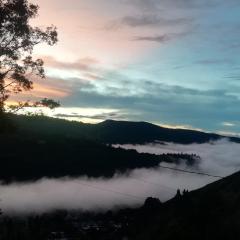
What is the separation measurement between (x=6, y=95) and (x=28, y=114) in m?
1.96

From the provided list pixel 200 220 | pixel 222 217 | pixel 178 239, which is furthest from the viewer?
pixel 222 217

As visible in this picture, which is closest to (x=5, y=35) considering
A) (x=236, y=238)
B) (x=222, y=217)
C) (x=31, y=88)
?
(x=31, y=88)

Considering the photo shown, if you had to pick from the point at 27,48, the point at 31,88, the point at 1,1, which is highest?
the point at 1,1

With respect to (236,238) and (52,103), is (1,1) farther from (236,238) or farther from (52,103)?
(236,238)

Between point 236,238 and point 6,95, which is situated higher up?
point 6,95

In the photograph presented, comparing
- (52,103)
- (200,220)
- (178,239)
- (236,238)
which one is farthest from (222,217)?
(52,103)

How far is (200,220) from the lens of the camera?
149 metres

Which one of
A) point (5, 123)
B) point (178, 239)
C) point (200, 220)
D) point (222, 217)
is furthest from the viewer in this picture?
point (222, 217)

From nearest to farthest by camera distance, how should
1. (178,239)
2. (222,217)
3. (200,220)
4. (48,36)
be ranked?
(48,36) < (178,239) < (200,220) < (222,217)

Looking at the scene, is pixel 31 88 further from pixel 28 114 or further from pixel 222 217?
pixel 222 217

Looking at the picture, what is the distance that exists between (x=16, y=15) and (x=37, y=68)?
390 centimetres

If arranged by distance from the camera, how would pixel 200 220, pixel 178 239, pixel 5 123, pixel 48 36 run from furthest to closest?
pixel 200 220
pixel 178 239
pixel 48 36
pixel 5 123

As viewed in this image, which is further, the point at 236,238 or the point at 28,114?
the point at 236,238

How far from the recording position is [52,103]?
122 feet
